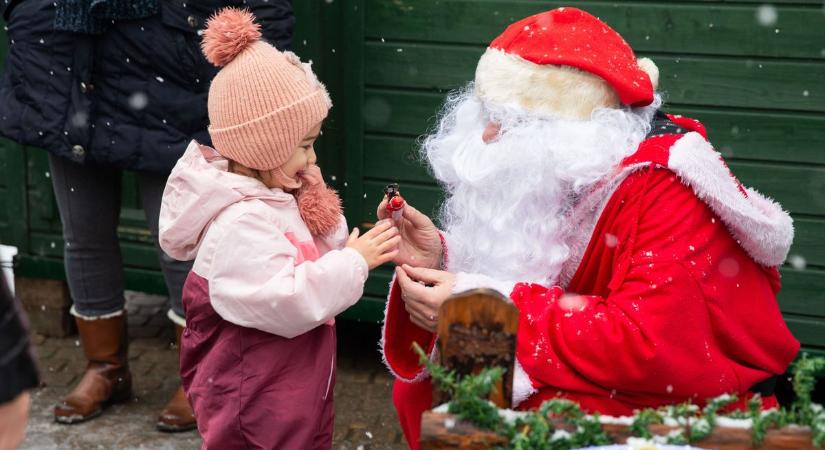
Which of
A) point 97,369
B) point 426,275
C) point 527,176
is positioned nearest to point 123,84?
point 97,369

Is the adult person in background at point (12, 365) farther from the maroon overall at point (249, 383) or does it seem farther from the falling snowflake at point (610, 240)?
the falling snowflake at point (610, 240)

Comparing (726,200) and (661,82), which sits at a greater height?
(661,82)

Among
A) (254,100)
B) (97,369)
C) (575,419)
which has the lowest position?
(97,369)

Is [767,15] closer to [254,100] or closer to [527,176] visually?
[527,176]

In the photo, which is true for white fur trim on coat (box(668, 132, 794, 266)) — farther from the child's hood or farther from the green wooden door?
the green wooden door

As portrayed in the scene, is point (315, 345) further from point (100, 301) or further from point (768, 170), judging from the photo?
point (768, 170)

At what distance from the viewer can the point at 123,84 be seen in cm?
379

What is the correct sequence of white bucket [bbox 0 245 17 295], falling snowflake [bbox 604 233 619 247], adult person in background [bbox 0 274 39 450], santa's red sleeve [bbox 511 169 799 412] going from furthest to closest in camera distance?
white bucket [bbox 0 245 17 295] → falling snowflake [bbox 604 233 619 247] → santa's red sleeve [bbox 511 169 799 412] → adult person in background [bbox 0 274 39 450]

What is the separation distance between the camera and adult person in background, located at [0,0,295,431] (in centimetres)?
368

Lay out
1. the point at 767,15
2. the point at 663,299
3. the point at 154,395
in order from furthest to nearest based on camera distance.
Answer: the point at 154,395 → the point at 767,15 → the point at 663,299

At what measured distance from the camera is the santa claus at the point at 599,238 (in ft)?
7.88

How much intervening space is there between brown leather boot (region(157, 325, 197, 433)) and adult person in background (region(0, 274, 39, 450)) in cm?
282

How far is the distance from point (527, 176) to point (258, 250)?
69 cm

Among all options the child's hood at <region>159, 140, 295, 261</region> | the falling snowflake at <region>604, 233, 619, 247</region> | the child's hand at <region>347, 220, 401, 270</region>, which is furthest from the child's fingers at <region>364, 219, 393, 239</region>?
the falling snowflake at <region>604, 233, 619, 247</region>
